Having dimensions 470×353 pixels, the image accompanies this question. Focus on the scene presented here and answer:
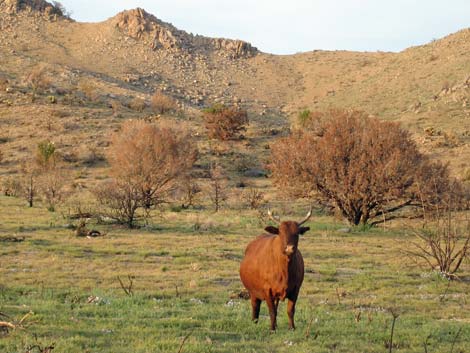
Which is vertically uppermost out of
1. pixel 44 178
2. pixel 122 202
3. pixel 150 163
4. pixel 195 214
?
pixel 150 163

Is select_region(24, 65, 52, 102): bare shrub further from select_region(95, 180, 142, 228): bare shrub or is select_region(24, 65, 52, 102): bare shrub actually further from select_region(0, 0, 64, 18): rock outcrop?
select_region(95, 180, 142, 228): bare shrub

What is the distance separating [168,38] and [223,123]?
43.2 metres

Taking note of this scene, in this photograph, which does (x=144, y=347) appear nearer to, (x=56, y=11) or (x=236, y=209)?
(x=236, y=209)

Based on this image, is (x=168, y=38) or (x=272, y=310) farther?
(x=168, y=38)

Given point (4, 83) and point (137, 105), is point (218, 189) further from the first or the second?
point (4, 83)

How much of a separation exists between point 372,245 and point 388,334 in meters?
12.1

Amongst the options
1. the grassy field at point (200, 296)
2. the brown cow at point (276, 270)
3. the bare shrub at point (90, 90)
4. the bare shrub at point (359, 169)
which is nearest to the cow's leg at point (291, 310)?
the brown cow at point (276, 270)

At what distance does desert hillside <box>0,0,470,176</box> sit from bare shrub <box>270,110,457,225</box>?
14.1 meters

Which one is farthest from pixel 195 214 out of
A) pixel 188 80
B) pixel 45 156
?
pixel 188 80

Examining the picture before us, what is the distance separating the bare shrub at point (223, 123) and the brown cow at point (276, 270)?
132 feet

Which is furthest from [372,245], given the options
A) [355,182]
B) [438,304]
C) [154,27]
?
[154,27]

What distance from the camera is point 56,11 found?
3681 inches

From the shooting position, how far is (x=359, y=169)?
24.6 m

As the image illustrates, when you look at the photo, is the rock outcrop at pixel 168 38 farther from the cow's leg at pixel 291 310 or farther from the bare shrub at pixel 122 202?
the cow's leg at pixel 291 310
